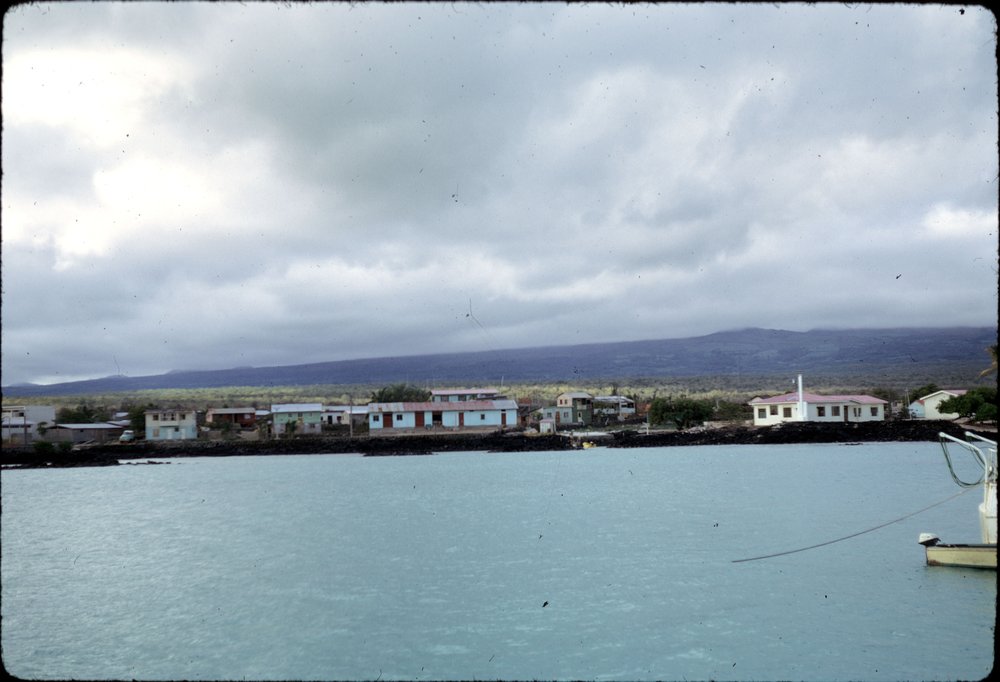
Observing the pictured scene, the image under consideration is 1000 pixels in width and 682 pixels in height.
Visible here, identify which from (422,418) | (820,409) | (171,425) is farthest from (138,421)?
(820,409)

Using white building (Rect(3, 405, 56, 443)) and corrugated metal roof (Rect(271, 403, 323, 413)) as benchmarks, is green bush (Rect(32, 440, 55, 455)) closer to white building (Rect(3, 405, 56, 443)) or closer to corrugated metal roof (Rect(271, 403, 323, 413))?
white building (Rect(3, 405, 56, 443))

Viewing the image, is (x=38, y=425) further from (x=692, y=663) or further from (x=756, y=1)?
(x=756, y=1)

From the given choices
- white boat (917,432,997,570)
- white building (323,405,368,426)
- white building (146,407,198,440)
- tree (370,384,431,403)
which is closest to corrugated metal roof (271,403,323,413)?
white building (323,405,368,426)

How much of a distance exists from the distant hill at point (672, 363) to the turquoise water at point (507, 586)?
6223cm

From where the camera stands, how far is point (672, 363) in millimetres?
131625

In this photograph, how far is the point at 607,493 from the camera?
28.9 meters

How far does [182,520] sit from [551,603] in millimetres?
18146

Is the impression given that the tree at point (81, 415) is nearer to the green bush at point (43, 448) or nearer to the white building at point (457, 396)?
the green bush at point (43, 448)

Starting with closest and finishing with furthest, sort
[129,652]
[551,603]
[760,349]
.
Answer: [129,652]
[551,603]
[760,349]

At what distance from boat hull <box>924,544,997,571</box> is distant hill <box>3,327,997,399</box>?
7054 centimetres

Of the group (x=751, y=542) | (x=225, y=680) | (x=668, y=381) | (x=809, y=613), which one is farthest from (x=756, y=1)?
(x=668, y=381)

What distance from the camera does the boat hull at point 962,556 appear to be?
1273 cm

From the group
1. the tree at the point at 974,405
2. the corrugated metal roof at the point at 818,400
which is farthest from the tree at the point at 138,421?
the tree at the point at 974,405

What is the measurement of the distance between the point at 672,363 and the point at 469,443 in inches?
3421
